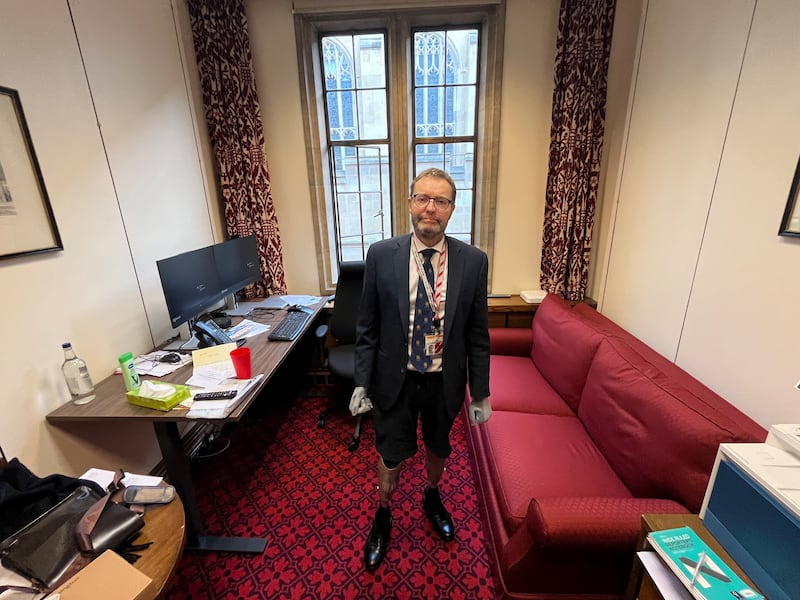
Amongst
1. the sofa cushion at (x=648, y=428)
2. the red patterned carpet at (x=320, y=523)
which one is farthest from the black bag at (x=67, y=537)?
the sofa cushion at (x=648, y=428)

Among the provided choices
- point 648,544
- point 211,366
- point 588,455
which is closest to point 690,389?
point 588,455

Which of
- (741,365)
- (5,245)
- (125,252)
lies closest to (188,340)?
(125,252)

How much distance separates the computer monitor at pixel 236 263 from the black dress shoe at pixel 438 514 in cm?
176

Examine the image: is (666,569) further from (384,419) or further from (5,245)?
(5,245)

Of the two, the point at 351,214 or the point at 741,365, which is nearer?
the point at 741,365

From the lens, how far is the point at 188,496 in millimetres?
1561

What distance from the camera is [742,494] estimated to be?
0.90 metres

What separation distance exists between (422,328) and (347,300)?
1287 millimetres

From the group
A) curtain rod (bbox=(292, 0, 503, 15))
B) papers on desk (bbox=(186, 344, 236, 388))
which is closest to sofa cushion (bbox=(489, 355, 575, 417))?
papers on desk (bbox=(186, 344, 236, 388))

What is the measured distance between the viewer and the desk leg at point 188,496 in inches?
57.9

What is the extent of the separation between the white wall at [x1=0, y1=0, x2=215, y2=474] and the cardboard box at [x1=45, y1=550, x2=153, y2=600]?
0.76 m

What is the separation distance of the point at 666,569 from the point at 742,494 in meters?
0.28

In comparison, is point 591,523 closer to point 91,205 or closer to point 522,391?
point 522,391

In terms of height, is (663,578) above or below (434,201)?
below
